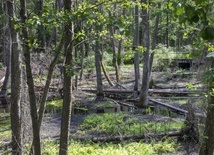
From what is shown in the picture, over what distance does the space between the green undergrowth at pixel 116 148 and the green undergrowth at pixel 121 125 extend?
28.0 inches

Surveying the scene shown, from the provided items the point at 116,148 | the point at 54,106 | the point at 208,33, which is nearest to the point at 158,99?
the point at 54,106

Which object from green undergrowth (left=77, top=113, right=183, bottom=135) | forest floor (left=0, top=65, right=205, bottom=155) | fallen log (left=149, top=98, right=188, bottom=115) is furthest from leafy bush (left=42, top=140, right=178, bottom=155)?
fallen log (left=149, top=98, right=188, bottom=115)

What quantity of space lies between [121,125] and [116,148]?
7.20ft

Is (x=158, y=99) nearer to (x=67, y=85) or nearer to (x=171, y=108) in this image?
(x=171, y=108)

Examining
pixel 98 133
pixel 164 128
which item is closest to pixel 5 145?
pixel 98 133

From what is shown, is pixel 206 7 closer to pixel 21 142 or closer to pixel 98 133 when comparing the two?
pixel 21 142

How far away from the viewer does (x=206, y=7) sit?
1343 mm

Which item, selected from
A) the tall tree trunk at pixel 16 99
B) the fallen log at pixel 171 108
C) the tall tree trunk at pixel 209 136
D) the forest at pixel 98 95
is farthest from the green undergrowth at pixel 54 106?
the tall tree trunk at pixel 209 136

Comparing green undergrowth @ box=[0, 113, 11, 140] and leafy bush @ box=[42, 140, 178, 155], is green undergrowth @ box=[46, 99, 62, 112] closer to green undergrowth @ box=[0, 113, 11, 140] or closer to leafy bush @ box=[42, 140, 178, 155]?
green undergrowth @ box=[0, 113, 11, 140]

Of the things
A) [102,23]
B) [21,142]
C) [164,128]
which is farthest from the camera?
[164,128]

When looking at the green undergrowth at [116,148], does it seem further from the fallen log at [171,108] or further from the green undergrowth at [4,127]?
the fallen log at [171,108]

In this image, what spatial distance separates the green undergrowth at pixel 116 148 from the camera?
23.7 feet

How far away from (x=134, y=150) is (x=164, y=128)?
2.12 metres

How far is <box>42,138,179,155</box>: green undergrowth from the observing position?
7.23m
